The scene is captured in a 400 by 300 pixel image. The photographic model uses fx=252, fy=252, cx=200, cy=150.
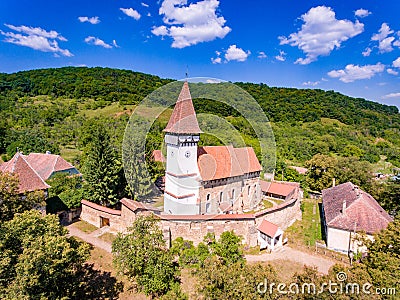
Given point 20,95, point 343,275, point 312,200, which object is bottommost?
point 312,200

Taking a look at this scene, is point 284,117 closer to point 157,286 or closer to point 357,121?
point 357,121

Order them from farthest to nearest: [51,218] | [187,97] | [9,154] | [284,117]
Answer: [284,117]
[9,154]
[187,97]
[51,218]

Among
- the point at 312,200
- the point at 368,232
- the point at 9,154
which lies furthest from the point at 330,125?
the point at 9,154

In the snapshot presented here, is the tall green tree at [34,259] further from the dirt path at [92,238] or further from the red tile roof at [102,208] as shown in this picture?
the red tile roof at [102,208]

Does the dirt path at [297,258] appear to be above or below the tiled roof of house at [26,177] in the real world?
below

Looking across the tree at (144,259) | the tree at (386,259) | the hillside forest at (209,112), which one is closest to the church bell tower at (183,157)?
the hillside forest at (209,112)

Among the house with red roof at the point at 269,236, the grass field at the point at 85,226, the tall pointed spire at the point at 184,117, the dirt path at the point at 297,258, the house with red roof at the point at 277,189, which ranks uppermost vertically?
the tall pointed spire at the point at 184,117

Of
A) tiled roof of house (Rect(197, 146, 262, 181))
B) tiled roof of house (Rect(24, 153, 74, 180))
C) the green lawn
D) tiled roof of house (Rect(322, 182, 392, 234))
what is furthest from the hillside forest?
the green lawn
